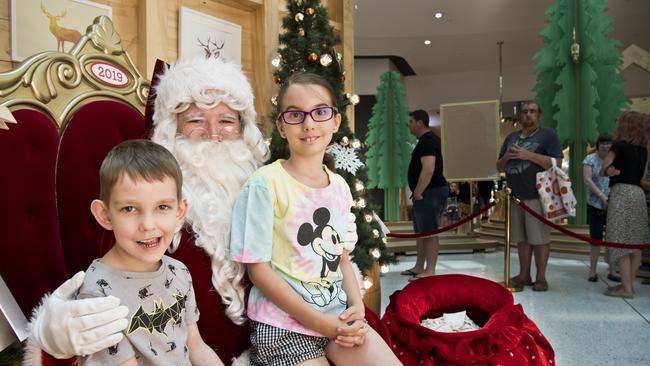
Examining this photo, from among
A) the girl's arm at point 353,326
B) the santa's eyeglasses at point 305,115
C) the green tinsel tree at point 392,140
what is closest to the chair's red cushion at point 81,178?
the santa's eyeglasses at point 305,115

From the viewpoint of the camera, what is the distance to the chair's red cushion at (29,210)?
1.92 metres

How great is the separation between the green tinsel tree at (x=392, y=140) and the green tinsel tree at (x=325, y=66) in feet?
25.1

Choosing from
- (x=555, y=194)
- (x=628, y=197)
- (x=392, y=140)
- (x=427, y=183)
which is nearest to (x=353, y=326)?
(x=555, y=194)

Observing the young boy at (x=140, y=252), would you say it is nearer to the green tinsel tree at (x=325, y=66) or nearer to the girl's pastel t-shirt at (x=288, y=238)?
the girl's pastel t-shirt at (x=288, y=238)

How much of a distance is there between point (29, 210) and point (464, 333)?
197 cm

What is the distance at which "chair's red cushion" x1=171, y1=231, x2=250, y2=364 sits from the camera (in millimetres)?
1765

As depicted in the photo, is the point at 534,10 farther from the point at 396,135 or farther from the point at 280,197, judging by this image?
the point at 280,197

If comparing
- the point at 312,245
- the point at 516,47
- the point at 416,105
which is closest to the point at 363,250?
the point at 312,245

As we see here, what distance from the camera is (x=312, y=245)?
5.80 ft

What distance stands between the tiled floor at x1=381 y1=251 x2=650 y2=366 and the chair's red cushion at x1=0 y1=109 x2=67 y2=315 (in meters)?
3.24

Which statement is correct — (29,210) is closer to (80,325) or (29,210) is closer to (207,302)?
(207,302)

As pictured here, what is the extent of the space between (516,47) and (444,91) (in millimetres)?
2739

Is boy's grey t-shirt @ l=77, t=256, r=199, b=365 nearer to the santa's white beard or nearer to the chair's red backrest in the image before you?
the santa's white beard

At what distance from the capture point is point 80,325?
118 centimetres
